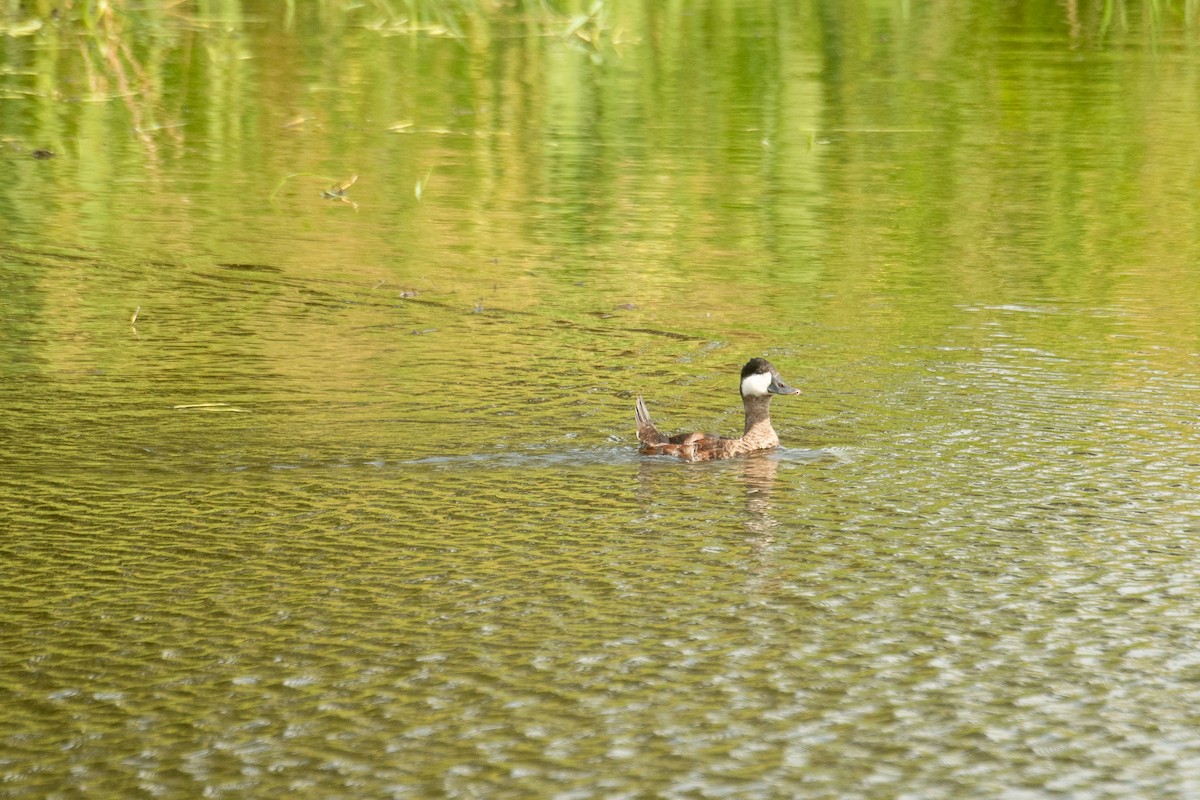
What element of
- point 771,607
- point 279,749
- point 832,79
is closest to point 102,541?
point 279,749

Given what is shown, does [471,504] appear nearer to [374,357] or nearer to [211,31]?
[374,357]

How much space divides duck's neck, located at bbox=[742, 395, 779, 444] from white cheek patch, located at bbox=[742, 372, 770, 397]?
0.02m

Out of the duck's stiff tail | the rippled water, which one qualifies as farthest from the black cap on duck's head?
the duck's stiff tail

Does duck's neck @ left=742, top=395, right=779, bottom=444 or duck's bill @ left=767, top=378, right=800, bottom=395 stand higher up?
duck's bill @ left=767, top=378, right=800, bottom=395

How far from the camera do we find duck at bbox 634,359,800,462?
7469mm

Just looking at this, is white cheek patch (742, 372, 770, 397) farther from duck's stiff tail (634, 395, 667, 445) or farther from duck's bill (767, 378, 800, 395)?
duck's stiff tail (634, 395, 667, 445)

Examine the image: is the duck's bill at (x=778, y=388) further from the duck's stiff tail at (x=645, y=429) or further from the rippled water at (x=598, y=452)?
the duck's stiff tail at (x=645, y=429)

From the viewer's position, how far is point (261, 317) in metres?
9.46

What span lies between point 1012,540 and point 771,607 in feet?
3.71

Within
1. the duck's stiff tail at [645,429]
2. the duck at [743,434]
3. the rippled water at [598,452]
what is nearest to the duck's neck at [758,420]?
the duck at [743,434]

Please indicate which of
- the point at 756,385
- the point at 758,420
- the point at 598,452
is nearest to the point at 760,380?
the point at 756,385

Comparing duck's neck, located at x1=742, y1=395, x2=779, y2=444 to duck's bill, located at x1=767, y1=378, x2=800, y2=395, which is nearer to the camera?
duck's neck, located at x1=742, y1=395, x2=779, y2=444

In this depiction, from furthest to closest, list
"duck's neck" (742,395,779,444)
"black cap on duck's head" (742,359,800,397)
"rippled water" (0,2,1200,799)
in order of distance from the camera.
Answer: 1. "black cap on duck's head" (742,359,800,397)
2. "duck's neck" (742,395,779,444)
3. "rippled water" (0,2,1200,799)

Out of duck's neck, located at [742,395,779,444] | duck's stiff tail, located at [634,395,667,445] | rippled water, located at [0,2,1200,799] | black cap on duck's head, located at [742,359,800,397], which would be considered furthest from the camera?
black cap on duck's head, located at [742,359,800,397]
